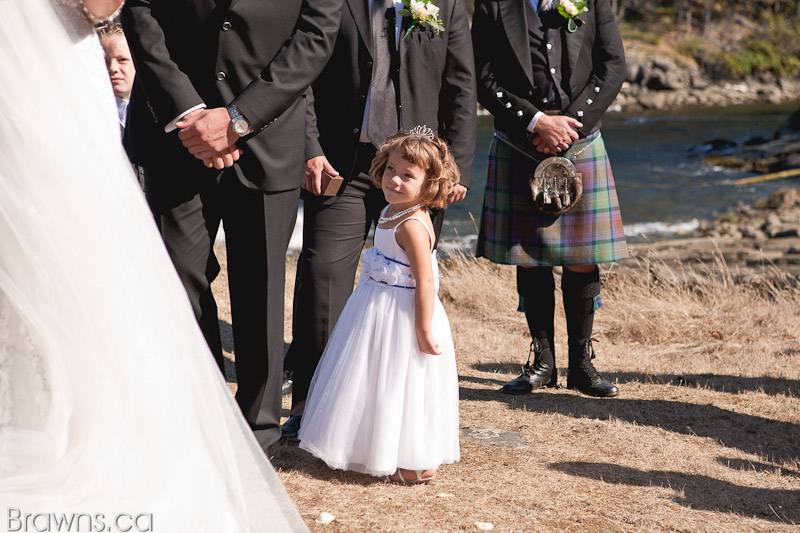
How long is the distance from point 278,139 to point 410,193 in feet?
1.70

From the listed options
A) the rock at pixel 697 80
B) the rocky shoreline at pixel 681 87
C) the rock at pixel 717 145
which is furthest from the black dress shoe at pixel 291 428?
the rock at pixel 697 80

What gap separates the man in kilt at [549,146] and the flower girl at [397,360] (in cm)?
136

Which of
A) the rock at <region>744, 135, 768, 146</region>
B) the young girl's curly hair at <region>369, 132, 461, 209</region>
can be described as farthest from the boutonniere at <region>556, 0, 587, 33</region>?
the rock at <region>744, 135, 768, 146</region>

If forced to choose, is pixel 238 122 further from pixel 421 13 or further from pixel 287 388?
pixel 287 388

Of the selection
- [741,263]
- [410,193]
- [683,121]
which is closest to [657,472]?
[410,193]

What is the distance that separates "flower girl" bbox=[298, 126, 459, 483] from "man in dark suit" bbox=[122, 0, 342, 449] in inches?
10.8

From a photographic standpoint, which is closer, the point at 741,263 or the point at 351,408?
the point at 351,408

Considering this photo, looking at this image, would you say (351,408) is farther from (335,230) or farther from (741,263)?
(741,263)

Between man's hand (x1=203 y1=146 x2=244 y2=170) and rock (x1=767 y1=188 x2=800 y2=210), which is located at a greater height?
rock (x1=767 y1=188 x2=800 y2=210)

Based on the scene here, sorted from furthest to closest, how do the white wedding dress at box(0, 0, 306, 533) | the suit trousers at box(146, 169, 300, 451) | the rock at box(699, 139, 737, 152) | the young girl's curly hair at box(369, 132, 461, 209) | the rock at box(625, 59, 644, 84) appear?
1. the rock at box(625, 59, 644, 84)
2. the rock at box(699, 139, 737, 152)
3. the young girl's curly hair at box(369, 132, 461, 209)
4. the suit trousers at box(146, 169, 300, 451)
5. the white wedding dress at box(0, 0, 306, 533)

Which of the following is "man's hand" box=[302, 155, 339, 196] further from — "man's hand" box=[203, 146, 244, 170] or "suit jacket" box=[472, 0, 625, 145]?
"suit jacket" box=[472, 0, 625, 145]

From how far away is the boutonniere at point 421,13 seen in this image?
3.64 metres

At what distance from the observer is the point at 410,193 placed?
10.6 feet

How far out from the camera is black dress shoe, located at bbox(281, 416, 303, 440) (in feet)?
11.8
